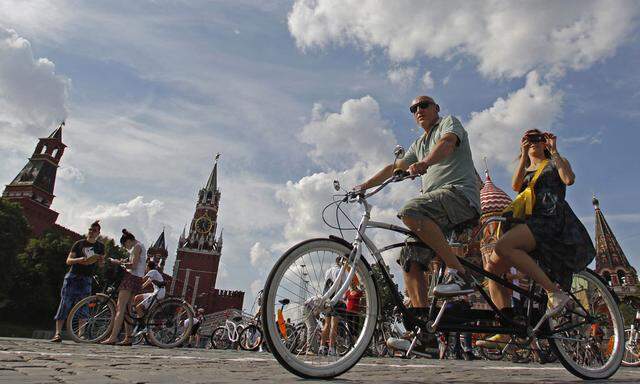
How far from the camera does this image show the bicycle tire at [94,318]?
7.71m

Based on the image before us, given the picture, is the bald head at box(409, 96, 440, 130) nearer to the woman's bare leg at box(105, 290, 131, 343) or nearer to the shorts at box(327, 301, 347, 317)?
the shorts at box(327, 301, 347, 317)

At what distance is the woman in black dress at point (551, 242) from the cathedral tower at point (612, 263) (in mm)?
74562

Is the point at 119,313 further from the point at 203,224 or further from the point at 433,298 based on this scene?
the point at 203,224

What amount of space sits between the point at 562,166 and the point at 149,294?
7223 millimetres

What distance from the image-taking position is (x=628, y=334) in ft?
33.9

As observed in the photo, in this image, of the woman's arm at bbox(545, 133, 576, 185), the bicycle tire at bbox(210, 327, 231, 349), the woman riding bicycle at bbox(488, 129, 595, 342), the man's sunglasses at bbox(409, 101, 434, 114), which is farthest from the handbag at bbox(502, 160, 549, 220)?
the bicycle tire at bbox(210, 327, 231, 349)

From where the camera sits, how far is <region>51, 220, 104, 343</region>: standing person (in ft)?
26.3

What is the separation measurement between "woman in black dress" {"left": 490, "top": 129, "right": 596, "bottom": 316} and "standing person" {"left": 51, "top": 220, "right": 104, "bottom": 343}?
22.6 feet

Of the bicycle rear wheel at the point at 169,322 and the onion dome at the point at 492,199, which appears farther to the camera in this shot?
the onion dome at the point at 492,199

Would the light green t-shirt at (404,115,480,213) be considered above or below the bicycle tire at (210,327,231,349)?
above

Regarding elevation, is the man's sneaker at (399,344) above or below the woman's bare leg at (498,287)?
below

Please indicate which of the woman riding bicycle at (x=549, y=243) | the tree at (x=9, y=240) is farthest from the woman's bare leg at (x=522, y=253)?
the tree at (x=9, y=240)

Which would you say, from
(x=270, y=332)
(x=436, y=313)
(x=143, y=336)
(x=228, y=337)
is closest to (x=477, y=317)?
(x=436, y=313)

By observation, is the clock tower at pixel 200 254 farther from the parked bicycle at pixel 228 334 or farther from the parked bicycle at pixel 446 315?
the parked bicycle at pixel 446 315
